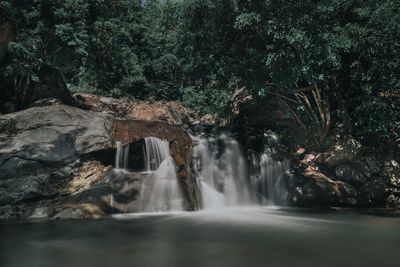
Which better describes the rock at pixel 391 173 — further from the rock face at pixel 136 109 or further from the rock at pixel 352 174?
the rock face at pixel 136 109

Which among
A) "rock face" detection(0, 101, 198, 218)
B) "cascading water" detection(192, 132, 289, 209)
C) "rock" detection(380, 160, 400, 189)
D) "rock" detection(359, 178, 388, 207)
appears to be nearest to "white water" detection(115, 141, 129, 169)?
"rock face" detection(0, 101, 198, 218)

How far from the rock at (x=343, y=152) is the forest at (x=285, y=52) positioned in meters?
0.53

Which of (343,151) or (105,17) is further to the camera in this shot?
(105,17)

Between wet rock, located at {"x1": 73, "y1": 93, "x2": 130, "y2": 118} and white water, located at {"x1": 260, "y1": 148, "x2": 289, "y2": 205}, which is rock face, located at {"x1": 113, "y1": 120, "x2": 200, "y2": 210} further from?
wet rock, located at {"x1": 73, "y1": 93, "x2": 130, "y2": 118}

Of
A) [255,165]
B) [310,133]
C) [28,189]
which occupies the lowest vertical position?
[28,189]

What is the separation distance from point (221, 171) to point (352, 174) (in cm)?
516

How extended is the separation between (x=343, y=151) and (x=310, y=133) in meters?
1.55

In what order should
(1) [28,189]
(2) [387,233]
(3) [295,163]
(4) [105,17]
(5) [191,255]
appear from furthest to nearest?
(4) [105,17] < (3) [295,163] < (1) [28,189] < (2) [387,233] < (5) [191,255]

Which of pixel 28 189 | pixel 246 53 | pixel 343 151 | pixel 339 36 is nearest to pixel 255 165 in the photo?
pixel 343 151

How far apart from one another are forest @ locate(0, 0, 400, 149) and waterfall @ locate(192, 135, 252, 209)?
7.93 ft

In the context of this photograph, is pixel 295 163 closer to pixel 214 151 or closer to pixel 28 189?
pixel 214 151

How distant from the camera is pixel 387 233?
10805mm

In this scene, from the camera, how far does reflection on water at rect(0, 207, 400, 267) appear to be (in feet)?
26.1

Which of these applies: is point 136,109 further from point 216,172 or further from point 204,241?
Answer: point 204,241
